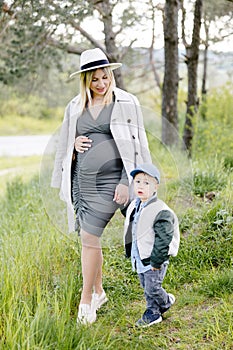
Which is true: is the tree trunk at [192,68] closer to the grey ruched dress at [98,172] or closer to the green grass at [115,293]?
the green grass at [115,293]

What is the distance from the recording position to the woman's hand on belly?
9.14ft

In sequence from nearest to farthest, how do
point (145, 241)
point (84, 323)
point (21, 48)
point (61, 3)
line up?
1. point (145, 241)
2. point (84, 323)
3. point (61, 3)
4. point (21, 48)

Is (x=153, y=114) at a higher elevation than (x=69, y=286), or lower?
higher

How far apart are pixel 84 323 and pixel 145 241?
64 centimetres

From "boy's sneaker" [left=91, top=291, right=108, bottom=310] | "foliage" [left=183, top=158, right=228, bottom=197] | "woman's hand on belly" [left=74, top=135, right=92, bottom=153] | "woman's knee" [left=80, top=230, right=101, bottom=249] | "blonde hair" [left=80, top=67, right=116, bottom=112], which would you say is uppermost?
"blonde hair" [left=80, top=67, right=116, bottom=112]

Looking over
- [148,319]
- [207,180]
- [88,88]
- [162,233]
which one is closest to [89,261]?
[148,319]

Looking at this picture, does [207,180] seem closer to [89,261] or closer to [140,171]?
[89,261]

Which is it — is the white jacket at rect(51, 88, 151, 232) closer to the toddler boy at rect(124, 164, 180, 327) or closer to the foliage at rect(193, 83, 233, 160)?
the toddler boy at rect(124, 164, 180, 327)

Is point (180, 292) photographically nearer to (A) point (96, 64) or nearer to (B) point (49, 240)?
(B) point (49, 240)

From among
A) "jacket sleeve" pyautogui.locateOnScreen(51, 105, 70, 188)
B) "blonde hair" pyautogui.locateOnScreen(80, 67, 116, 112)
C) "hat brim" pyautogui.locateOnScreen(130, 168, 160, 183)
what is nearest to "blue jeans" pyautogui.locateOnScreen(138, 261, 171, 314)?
"hat brim" pyautogui.locateOnScreen(130, 168, 160, 183)

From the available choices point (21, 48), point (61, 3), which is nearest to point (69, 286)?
point (61, 3)

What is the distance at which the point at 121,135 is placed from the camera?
8.93 feet

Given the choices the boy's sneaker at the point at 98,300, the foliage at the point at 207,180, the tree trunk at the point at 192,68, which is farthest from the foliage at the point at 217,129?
the boy's sneaker at the point at 98,300

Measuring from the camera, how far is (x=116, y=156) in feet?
9.05
